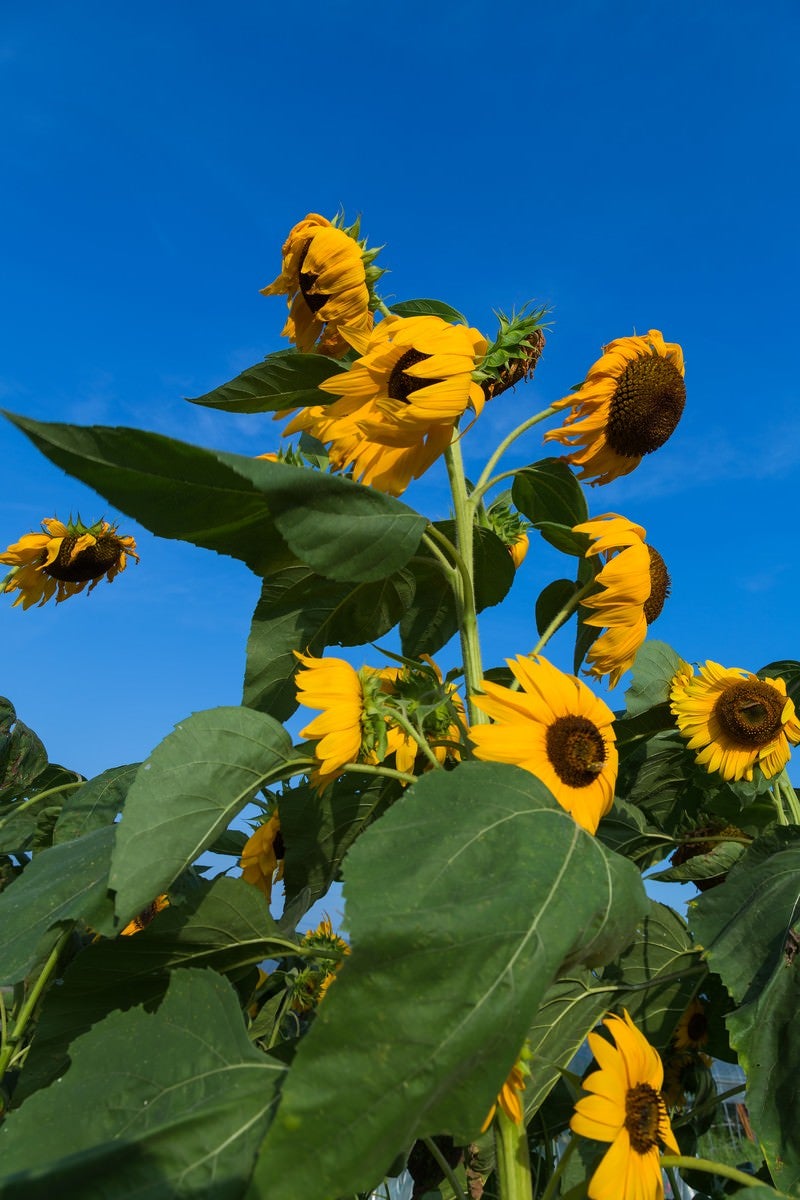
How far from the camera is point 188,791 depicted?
1.11 m

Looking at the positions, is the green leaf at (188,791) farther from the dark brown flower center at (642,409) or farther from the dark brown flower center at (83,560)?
the dark brown flower center at (83,560)

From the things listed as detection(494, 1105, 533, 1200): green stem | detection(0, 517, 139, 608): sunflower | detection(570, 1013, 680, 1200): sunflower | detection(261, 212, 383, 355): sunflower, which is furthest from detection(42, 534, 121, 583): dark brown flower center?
detection(494, 1105, 533, 1200): green stem

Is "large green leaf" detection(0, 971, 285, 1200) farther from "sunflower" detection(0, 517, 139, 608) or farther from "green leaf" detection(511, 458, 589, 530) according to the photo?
"sunflower" detection(0, 517, 139, 608)

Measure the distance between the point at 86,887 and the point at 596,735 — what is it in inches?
26.1

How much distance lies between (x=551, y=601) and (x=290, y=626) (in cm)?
50

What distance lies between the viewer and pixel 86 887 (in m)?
1.15

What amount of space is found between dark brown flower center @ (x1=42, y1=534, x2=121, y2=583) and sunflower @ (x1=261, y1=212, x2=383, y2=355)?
2365mm

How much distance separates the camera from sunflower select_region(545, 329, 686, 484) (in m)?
1.73

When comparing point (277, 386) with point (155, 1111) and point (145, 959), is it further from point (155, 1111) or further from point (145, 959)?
point (155, 1111)

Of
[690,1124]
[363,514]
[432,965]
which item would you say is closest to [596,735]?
[363,514]

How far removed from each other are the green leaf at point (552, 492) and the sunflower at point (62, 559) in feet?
8.18

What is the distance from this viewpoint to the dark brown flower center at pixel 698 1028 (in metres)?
2.15

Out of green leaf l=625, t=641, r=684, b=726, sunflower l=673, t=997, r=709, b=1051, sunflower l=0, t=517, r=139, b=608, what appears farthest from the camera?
sunflower l=0, t=517, r=139, b=608

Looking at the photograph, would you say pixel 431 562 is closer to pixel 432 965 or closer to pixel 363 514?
pixel 363 514
